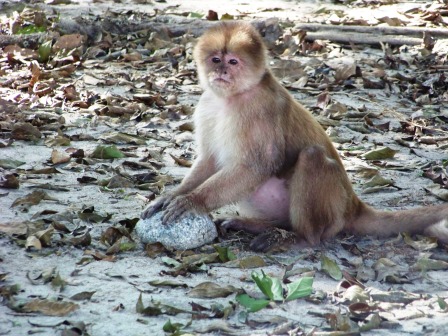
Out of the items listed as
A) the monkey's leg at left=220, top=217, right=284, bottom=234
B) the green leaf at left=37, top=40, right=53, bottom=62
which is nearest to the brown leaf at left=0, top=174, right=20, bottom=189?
the monkey's leg at left=220, top=217, right=284, bottom=234

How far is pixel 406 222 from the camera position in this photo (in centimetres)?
502

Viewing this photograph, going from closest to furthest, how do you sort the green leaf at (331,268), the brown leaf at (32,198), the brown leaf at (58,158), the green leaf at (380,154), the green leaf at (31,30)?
the green leaf at (331,268), the brown leaf at (32,198), the brown leaf at (58,158), the green leaf at (380,154), the green leaf at (31,30)

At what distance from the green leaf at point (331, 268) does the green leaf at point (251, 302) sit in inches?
23.1

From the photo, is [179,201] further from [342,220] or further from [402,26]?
[402,26]

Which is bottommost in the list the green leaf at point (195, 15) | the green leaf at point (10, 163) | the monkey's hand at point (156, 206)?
the green leaf at point (10, 163)

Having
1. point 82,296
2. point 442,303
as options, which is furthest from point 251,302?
point 442,303

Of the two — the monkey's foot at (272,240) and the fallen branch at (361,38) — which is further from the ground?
the fallen branch at (361,38)

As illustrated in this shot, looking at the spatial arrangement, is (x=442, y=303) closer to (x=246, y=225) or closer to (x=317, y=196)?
(x=317, y=196)

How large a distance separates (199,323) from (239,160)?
150 centimetres

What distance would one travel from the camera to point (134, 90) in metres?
8.04

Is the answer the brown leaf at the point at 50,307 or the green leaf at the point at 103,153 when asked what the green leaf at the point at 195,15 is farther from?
the brown leaf at the point at 50,307

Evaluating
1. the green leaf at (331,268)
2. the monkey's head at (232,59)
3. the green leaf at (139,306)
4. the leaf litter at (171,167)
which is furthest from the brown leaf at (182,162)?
the green leaf at (139,306)

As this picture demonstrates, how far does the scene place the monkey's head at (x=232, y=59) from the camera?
5012 mm

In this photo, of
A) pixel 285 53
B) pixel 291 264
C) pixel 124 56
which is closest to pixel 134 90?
pixel 124 56
